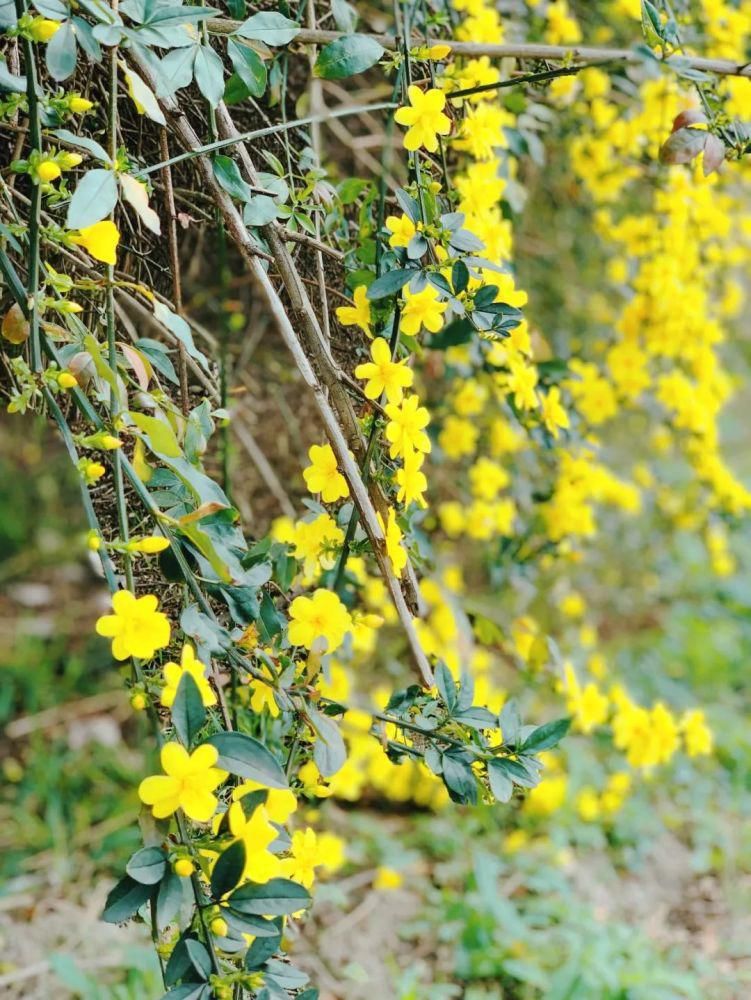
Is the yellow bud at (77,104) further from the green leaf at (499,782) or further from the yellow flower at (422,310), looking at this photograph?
the green leaf at (499,782)

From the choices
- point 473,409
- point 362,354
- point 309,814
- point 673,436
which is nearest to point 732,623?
point 673,436

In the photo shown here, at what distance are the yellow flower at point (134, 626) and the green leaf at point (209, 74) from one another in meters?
0.43

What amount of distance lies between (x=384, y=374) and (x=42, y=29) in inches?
A: 15.1

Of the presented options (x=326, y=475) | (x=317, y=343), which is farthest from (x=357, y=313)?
(x=326, y=475)

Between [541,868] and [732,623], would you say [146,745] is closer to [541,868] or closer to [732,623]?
[541,868]

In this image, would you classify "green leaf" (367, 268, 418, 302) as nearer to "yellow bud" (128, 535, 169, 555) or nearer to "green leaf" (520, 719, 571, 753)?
"yellow bud" (128, 535, 169, 555)

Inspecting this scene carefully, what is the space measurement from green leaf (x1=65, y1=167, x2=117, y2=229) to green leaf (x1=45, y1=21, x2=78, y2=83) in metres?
0.08

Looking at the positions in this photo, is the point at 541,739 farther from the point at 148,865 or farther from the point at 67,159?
the point at 67,159

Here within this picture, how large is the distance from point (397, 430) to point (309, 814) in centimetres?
61

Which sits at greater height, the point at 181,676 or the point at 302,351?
the point at 302,351

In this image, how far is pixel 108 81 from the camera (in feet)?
2.83

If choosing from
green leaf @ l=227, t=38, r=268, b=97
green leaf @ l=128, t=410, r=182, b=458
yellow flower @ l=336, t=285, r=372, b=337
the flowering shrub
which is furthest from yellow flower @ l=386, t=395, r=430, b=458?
green leaf @ l=227, t=38, r=268, b=97

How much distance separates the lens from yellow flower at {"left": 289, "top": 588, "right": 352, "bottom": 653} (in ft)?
2.57

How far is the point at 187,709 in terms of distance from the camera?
2.12ft
